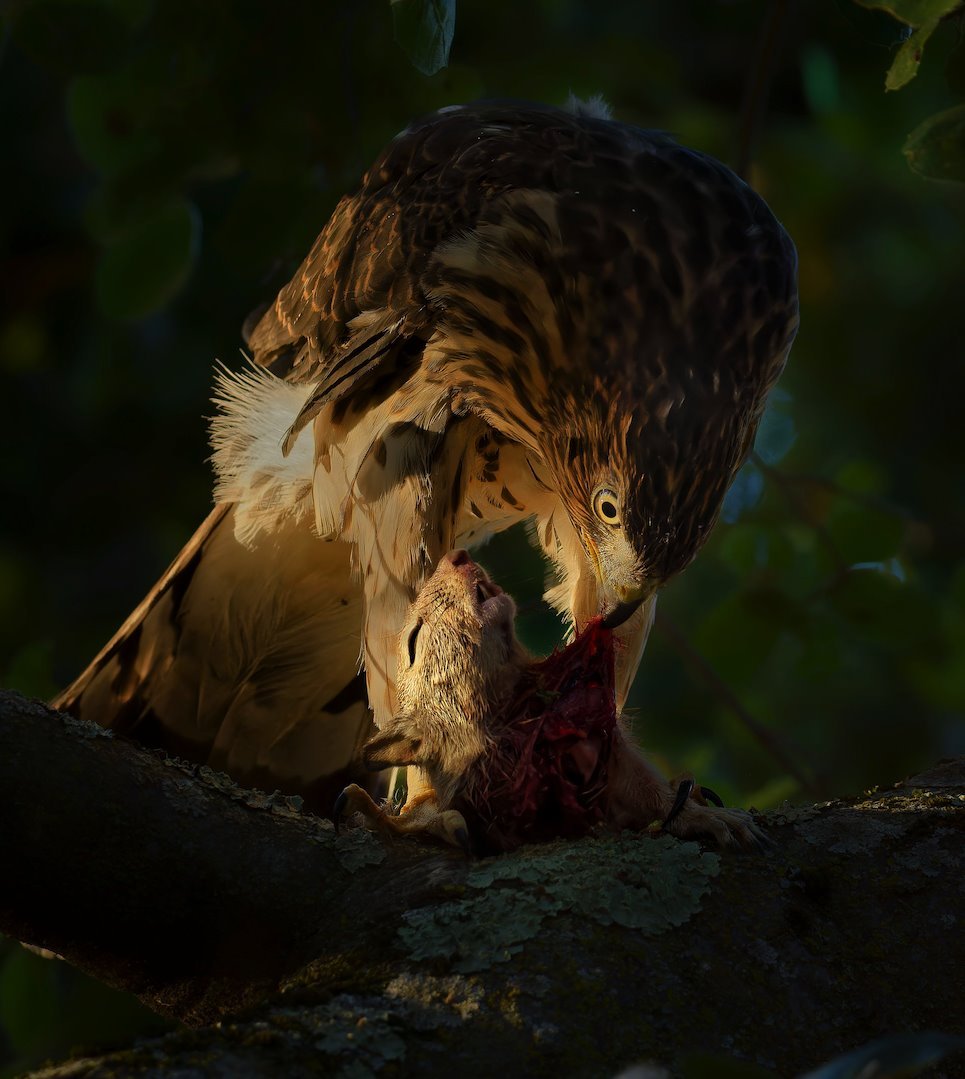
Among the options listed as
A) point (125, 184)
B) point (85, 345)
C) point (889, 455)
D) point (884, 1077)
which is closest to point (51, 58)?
point (125, 184)

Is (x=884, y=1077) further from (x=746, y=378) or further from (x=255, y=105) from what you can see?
(x=255, y=105)

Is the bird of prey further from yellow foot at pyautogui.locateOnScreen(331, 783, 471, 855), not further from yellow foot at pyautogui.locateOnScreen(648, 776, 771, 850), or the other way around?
yellow foot at pyautogui.locateOnScreen(331, 783, 471, 855)

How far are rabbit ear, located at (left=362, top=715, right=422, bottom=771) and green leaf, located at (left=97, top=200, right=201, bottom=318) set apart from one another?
152 cm

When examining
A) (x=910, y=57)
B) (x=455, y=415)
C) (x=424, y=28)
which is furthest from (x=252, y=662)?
(x=910, y=57)

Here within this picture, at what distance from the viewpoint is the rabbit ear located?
301 cm

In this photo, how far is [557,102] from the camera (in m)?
4.23

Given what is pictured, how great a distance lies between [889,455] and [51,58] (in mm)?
5285

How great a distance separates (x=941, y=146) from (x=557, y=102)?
2054mm

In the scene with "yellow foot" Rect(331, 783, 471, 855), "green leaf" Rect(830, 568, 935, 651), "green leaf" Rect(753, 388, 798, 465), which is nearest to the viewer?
"yellow foot" Rect(331, 783, 471, 855)

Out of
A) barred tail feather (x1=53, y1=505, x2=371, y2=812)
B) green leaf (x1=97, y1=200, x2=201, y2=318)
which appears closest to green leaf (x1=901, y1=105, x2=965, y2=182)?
green leaf (x1=97, y1=200, x2=201, y2=318)

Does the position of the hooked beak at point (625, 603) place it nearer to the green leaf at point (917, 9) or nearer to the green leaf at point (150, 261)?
the green leaf at point (917, 9)

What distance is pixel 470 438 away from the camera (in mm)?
3867

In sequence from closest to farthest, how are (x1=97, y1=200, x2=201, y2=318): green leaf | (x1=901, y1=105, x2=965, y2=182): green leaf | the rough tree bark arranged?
the rough tree bark
(x1=901, y1=105, x2=965, y2=182): green leaf
(x1=97, y1=200, x2=201, y2=318): green leaf

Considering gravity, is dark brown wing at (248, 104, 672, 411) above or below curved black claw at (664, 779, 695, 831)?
above
